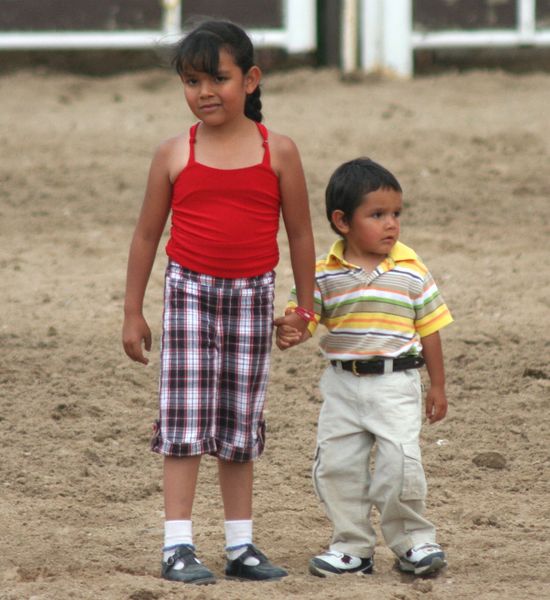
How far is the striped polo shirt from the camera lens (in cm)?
380

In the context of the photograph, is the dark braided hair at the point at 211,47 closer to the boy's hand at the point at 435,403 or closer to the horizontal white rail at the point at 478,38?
the boy's hand at the point at 435,403

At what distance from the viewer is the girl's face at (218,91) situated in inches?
145

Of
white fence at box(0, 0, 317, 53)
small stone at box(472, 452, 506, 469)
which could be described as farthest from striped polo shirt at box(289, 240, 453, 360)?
white fence at box(0, 0, 317, 53)

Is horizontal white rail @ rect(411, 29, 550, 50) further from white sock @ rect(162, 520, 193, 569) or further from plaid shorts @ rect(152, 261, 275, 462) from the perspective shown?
white sock @ rect(162, 520, 193, 569)

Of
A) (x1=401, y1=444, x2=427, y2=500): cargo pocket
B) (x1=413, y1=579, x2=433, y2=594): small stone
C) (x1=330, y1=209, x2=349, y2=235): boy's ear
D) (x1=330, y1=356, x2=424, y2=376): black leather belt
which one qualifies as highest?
(x1=330, y1=209, x2=349, y2=235): boy's ear

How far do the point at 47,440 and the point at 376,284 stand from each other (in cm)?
182

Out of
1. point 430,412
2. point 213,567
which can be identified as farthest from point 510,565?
point 213,567

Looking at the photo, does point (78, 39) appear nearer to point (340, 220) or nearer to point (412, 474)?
point (340, 220)

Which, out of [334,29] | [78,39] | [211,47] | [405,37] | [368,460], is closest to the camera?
[211,47]

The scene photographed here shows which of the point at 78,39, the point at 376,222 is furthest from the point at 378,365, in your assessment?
the point at 78,39

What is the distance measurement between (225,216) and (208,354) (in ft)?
1.24

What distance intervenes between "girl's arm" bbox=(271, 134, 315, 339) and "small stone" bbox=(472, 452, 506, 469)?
4.84 ft

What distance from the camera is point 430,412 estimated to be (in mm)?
3900

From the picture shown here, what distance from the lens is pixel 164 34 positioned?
11445 mm
